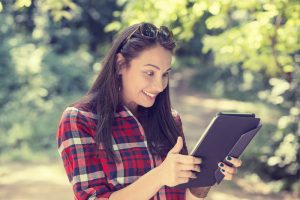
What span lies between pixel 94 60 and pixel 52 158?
19.5ft

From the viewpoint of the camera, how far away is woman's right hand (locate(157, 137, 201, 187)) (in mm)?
1922

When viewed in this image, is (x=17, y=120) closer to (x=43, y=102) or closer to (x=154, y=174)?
(x=43, y=102)

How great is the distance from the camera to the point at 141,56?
2242mm

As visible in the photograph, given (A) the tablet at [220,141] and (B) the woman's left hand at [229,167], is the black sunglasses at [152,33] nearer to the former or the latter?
(A) the tablet at [220,141]

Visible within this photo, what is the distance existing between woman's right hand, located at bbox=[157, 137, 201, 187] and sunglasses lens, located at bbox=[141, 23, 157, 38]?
0.57 meters

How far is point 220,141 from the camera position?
2.10 meters

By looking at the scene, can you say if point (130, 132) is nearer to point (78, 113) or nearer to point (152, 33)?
point (78, 113)

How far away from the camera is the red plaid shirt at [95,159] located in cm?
201

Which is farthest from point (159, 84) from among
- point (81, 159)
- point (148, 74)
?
point (81, 159)

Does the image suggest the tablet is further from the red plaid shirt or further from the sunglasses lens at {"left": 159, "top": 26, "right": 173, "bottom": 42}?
the sunglasses lens at {"left": 159, "top": 26, "right": 173, "bottom": 42}

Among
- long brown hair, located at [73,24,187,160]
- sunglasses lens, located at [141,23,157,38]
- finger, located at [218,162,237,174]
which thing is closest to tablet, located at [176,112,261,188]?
finger, located at [218,162,237,174]

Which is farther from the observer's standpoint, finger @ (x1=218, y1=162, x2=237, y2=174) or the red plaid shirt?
finger @ (x1=218, y1=162, x2=237, y2=174)

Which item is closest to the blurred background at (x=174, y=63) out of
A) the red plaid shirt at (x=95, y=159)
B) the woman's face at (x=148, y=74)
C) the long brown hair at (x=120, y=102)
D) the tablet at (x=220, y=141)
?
the long brown hair at (x=120, y=102)

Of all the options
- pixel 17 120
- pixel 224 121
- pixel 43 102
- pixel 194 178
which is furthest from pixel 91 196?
pixel 43 102
